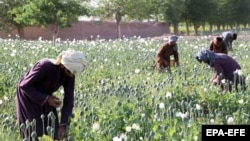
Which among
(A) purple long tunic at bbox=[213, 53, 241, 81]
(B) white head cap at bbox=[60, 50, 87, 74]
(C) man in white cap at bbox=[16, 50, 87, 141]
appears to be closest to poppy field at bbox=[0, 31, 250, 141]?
(C) man in white cap at bbox=[16, 50, 87, 141]

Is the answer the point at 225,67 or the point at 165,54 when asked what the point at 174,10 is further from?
the point at 225,67

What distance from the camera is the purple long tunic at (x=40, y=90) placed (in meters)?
4.75

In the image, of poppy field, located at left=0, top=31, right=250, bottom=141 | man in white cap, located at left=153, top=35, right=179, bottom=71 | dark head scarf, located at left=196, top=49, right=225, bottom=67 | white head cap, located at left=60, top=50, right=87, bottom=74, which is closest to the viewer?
white head cap, located at left=60, top=50, right=87, bottom=74

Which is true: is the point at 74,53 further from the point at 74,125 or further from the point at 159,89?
the point at 159,89

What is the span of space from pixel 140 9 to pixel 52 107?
36.4m

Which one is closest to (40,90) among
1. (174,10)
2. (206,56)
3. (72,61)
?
(72,61)

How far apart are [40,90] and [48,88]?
0.08 metres

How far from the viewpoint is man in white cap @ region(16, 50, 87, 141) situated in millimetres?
4625

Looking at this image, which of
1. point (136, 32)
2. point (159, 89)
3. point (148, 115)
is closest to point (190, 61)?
point (159, 89)

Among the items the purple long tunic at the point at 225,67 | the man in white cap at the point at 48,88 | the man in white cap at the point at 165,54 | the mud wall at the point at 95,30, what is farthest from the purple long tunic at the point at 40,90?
the mud wall at the point at 95,30

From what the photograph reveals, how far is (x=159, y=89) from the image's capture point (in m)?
7.08

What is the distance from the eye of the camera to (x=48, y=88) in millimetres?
4930

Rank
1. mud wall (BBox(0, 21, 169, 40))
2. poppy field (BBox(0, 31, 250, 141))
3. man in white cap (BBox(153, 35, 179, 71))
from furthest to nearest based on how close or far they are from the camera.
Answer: mud wall (BBox(0, 21, 169, 40))
man in white cap (BBox(153, 35, 179, 71))
poppy field (BBox(0, 31, 250, 141))

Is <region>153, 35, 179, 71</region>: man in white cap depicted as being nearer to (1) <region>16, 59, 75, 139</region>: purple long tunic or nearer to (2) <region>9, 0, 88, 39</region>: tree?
(1) <region>16, 59, 75, 139</region>: purple long tunic
